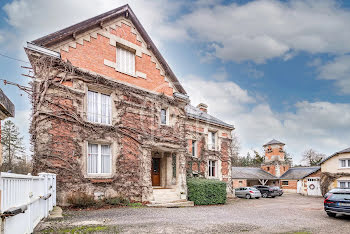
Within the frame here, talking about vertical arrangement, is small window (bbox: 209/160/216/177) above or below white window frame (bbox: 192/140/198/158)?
below

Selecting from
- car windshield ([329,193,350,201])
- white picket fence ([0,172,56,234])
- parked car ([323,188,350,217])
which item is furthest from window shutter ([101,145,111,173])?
car windshield ([329,193,350,201])

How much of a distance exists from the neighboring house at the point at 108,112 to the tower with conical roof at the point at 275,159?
30266 millimetres

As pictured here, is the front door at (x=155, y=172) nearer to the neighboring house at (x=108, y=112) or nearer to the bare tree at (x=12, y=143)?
the neighboring house at (x=108, y=112)

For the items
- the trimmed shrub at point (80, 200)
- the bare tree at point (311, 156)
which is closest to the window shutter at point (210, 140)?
the trimmed shrub at point (80, 200)

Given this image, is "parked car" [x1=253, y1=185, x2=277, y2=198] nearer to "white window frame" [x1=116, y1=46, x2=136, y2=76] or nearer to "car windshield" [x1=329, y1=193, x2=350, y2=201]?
"car windshield" [x1=329, y1=193, x2=350, y2=201]

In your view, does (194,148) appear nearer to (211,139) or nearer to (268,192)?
(211,139)

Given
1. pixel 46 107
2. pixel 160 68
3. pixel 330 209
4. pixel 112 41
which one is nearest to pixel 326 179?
pixel 330 209

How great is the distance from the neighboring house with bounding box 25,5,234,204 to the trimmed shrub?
9.6 inches

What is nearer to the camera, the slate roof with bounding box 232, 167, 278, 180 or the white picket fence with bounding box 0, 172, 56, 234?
the white picket fence with bounding box 0, 172, 56, 234

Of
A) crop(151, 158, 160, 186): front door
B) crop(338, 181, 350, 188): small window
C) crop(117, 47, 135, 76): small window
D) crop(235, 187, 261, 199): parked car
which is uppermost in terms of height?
crop(117, 47, 135, 76): small window

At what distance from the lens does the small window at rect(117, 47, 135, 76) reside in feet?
46.9

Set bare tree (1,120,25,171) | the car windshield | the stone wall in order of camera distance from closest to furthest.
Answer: the stone wall
the car windshield
bare tree (1,120,25,171)

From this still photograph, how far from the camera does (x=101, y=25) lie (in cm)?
1332

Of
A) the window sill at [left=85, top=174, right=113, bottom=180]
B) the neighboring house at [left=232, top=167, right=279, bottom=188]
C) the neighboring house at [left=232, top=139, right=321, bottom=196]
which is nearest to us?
the window sill at [left=85, top=174, right=113, bottom=180]
